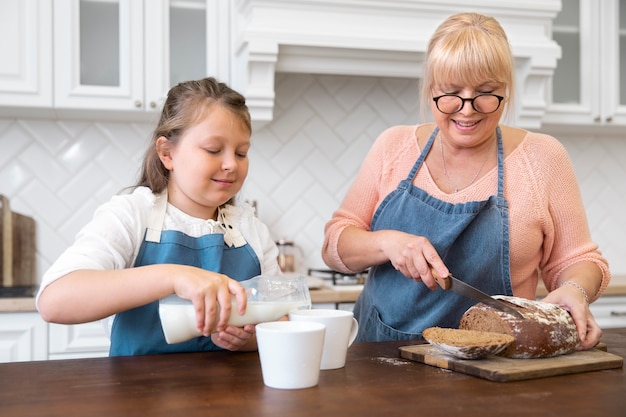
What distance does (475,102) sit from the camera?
144 cm

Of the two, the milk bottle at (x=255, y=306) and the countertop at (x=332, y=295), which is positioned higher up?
the milk bottle at (x=255, y=306)

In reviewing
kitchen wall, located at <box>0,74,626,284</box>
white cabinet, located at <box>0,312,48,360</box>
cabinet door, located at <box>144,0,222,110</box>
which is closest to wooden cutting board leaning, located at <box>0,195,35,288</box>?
kitchen wall, located at <box>0,74,626,284</box>

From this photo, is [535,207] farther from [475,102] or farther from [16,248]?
[16,248]

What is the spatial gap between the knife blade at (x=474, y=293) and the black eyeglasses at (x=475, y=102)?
360mm

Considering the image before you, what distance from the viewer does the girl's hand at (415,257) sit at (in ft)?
4.21

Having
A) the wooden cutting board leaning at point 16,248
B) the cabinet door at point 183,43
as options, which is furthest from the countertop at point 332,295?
the cabinet door at point 183,43

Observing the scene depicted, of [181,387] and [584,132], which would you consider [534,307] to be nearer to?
[181,387]

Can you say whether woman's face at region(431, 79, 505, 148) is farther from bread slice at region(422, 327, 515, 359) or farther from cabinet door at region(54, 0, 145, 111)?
cabinet door at region(54, 0, 145, 111)

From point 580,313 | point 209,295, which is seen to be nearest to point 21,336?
point 209,295

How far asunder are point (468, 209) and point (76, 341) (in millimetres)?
1453

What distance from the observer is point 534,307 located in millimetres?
1248

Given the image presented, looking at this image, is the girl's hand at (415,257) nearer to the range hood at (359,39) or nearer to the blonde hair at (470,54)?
the blonde hair at (470,54)

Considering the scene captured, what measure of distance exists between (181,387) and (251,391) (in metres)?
0.10

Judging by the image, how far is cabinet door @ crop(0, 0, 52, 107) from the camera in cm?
245
